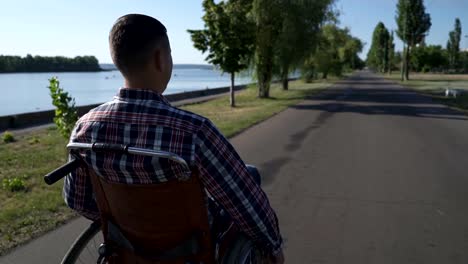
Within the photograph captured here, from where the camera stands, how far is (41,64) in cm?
7700

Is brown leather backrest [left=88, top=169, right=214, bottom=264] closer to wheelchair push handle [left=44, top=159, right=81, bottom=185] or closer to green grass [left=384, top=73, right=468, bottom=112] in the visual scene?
wheelchair push handle [left=44, top=159, right=81, bottom=185]

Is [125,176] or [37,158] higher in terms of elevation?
[125,176]

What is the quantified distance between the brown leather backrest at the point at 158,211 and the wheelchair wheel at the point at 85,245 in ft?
1.41

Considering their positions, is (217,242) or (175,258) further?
(217,242)

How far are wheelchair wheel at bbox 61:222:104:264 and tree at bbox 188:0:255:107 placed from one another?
1737 cm

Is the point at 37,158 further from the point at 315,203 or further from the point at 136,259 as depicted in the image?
the point at 136,259

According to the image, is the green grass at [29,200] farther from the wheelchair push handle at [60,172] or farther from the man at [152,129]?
the man at [152,129]

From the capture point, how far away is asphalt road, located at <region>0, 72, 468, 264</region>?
400 cm

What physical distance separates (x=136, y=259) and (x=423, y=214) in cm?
382

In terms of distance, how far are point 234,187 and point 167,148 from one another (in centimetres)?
35

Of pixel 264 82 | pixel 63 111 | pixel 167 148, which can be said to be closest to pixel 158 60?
pixel 167 148

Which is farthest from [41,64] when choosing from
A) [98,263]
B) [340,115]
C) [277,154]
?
[98,263]

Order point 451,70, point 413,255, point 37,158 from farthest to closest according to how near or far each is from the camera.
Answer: point 451,70 → point 37,158 → point 413,255

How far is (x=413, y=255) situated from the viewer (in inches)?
153
